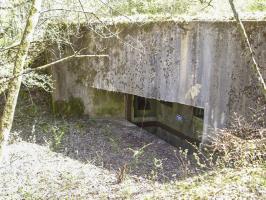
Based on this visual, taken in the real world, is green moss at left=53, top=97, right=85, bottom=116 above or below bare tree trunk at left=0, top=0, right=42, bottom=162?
below

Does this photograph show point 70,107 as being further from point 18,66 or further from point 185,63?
point 18,66

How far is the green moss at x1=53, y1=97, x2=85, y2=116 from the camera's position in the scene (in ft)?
37.1

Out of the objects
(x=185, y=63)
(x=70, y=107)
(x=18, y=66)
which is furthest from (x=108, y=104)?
(x=18, y=66)

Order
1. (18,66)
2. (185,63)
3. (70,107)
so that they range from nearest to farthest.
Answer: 1. (18,66)
2. (185,63)
3. (70,107)

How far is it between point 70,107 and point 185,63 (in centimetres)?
442

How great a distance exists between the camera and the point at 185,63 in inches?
316

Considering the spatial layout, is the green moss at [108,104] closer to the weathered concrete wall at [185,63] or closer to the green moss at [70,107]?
the green moss at [70,107]

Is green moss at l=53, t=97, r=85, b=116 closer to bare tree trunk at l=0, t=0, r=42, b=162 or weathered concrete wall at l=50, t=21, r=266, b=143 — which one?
weathered concrete wall at l=50, t=21, r=266, b=143

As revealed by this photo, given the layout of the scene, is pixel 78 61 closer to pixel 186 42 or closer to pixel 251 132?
pixel 186 42

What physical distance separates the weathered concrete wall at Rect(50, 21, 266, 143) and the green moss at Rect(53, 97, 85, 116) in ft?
3.34

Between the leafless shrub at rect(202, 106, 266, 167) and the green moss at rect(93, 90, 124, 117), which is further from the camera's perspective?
the green moss at rect(93, 90, 124, 117)

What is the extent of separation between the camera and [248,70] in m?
7.09

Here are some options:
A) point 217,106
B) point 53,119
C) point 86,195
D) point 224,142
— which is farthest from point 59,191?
point 53,119

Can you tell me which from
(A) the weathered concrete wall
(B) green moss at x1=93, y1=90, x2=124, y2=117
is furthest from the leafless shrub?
(B) green moss at x1=93, y1=90, x2=124, y2=117
